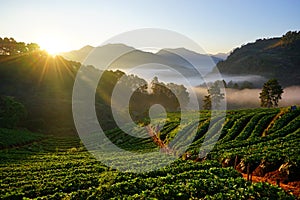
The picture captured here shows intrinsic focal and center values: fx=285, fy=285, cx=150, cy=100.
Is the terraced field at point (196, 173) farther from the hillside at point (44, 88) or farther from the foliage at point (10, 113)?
the hillside at point (44, 88)

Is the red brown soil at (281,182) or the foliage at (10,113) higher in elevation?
the foliage at (10,113)

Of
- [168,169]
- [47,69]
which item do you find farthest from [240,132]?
[47,69]

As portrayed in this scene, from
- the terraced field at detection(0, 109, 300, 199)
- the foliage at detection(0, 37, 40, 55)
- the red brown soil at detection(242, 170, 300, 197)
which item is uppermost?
the foliage at detection(0, 37, 40, 55)

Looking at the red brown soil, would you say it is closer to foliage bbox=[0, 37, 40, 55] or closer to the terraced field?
the terraced field

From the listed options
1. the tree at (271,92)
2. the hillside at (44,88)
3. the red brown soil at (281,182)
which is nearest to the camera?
the red brown soil at (281,182)

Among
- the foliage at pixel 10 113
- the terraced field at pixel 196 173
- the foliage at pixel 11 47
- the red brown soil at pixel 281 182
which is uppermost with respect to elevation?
the foliage at pixel 11 47

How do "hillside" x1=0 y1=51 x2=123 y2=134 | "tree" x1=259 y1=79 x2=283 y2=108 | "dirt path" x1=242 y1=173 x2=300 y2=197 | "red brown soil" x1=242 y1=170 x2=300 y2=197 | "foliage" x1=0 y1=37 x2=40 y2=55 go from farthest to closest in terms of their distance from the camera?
"foliage" x1=0 y1=37 x2=40 y2=55 → "hillside" x1=0 y1=51 x2=123 y2=134 → "tree" x1=259 y1=79 x2=283 y2=108 → "red brown soil" x1=242 y1=170 x2=300 y2=197 → "dirt path" x1=242 y1=173 x2=300 y2=197

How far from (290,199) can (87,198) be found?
490 inches

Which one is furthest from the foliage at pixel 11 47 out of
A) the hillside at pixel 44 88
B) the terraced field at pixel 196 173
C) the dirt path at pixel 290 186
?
the dirt path at pixel 290 186

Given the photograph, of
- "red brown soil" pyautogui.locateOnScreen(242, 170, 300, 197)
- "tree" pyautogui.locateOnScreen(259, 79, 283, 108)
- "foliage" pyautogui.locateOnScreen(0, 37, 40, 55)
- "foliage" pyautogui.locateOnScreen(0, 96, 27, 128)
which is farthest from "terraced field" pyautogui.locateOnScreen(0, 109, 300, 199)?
"foliage" pyautogui.locateOnScreen(0, 37, 40, 55)

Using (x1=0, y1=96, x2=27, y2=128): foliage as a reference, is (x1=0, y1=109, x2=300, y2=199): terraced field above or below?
below

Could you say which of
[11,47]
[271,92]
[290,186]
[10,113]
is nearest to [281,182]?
[290,186]

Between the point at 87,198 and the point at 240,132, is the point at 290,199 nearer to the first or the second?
the point at 87,198

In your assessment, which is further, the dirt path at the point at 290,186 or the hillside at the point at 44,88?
the hillside at the point at 44,88
